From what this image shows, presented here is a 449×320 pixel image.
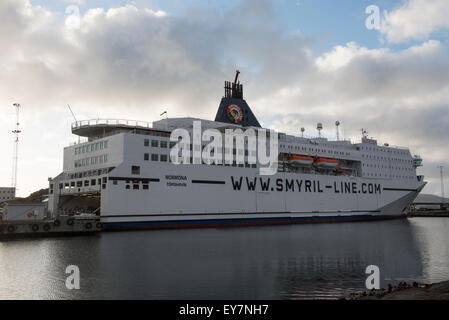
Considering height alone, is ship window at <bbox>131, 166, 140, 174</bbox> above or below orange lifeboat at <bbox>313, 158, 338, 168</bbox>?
below

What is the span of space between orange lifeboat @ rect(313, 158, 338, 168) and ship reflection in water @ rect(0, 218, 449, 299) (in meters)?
17.6

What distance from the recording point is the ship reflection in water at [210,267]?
11031 mm

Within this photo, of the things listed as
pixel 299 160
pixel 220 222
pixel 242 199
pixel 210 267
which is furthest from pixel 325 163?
pixel 210 267

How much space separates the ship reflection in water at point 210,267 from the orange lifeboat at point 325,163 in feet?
57.8

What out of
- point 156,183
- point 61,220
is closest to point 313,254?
point 156,183

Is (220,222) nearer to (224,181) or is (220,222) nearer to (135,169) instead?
(224,181)

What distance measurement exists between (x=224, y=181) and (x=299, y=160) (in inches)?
375

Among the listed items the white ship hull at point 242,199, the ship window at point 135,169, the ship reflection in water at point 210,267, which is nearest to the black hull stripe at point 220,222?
the white ship hull at point 242,199

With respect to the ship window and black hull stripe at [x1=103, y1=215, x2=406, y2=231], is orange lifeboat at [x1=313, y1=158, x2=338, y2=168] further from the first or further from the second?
the ship window

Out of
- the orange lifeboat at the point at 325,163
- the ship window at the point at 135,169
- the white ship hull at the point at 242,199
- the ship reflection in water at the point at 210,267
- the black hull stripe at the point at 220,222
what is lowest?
the ship reflection in water at the point at 210,267

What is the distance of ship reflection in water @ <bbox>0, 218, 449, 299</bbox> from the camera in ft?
36.2

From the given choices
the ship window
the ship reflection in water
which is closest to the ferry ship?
the ship window

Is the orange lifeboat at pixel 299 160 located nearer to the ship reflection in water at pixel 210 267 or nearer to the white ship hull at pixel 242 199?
the white ship hull at pixel 242 199
